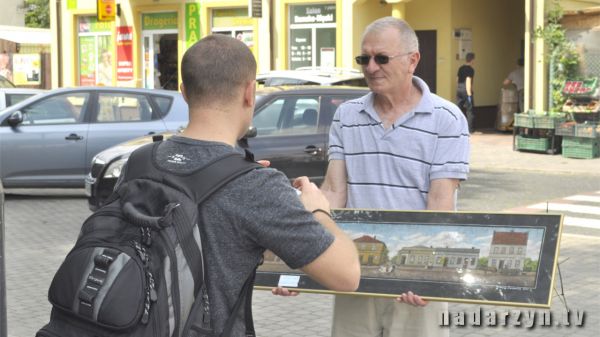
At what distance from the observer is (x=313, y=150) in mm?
11086

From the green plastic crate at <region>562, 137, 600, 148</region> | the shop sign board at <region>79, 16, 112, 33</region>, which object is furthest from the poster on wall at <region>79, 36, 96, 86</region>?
the green plastic crate at <region>562, 137, 600, 148</region>

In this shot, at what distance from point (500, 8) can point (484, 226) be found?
23.1 m

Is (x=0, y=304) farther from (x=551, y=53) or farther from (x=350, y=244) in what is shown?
(x=551, y=53)

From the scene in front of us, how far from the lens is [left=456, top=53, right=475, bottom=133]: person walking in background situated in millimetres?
22672

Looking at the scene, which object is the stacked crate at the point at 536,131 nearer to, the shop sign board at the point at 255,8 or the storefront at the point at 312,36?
the storefront at the point at 312,36

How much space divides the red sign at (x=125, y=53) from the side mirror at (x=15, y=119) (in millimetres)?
16112

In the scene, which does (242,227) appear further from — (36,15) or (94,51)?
(36,15)

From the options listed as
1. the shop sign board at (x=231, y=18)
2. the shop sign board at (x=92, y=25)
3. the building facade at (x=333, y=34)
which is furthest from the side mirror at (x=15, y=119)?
the shop sign board at (x=92, y=25)

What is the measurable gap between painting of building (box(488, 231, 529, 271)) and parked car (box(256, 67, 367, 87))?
11617 mm

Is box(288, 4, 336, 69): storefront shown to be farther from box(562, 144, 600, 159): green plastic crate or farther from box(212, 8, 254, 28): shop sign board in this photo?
box(562, 144, 600, 159): green plastic crate

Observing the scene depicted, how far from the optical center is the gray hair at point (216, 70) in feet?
8.00

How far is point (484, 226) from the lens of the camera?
3316 millimetres

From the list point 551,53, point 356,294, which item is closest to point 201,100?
point 356,294

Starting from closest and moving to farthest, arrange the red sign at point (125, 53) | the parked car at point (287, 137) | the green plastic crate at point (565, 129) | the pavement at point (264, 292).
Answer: the pavement at point (264, 292), the parked car at point (287, 137), the green plastic crate at point (565, 129), the red sign at point (125, 53)
